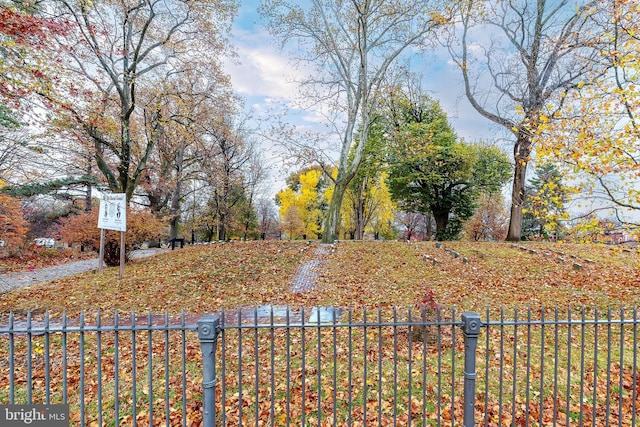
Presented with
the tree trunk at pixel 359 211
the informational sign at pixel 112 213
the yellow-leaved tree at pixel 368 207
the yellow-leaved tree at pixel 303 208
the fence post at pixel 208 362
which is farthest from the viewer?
the yellow-leaved tree at pixel 303 208

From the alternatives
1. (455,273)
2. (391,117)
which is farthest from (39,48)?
(391,117)

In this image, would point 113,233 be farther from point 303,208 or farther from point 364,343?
point 303,208

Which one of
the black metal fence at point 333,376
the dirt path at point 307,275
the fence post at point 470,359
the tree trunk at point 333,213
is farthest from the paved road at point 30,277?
Answer: the fence post at point 470,359

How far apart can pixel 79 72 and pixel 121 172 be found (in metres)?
3.76

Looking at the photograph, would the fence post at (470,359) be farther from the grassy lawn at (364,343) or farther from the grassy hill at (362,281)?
the grassy hill at (362,281)

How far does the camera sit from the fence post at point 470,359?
252cm

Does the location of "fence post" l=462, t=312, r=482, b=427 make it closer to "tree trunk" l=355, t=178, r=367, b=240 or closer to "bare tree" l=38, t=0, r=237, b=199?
"bare tree" l=38, t=0, r=237, b=199

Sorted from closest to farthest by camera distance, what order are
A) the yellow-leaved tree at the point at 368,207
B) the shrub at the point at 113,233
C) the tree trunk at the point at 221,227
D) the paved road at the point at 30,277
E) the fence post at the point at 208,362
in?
the fence post at the point at 208,362
the paved road at the point at 30,277
the shrub at the point at 113,233
the tree trunk at the point at 221,227
the yellow-leaved tree at the point at 368,207

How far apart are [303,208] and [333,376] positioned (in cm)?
2662

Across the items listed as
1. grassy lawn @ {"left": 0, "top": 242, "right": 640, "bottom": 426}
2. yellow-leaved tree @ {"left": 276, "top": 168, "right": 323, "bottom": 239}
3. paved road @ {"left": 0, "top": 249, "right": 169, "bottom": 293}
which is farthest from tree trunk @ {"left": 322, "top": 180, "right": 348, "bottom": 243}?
yellow-leaved tree @ {"left": 276, "top": 168, "right": 323, "bottom": 239}

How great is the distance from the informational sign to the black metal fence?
4.17 metres

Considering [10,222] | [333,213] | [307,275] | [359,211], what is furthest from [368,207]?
[10,222]

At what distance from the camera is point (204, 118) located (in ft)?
47.3

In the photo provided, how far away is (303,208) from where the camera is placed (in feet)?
98.3
